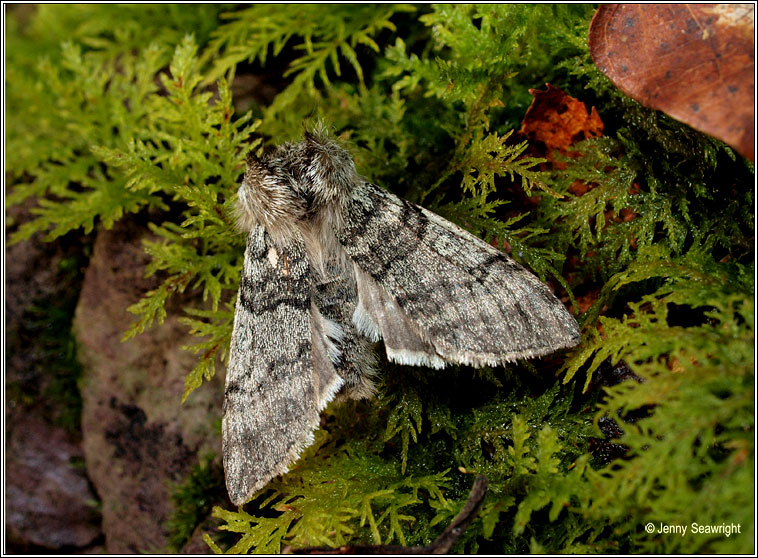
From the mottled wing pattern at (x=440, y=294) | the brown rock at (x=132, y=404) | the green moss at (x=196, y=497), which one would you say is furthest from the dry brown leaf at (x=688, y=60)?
the green moss at (x=196, y=497)

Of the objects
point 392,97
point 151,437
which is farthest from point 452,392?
point 151,437

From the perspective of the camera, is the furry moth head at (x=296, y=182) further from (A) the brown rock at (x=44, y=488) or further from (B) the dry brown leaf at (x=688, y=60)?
(A) the brown rock at (x=44, y=488)

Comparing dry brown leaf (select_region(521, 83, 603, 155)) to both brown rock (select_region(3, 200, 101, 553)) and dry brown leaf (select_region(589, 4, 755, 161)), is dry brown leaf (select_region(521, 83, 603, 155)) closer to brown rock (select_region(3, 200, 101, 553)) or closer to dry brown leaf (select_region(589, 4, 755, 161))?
dry brown leaf (select_region(589, 4, 755, 161))

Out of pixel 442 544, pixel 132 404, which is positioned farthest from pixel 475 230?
pixel 132 404

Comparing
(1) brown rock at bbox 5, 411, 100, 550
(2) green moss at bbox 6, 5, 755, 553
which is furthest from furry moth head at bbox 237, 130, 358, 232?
(1) brown rock at bbox 5, 411, 100, 550

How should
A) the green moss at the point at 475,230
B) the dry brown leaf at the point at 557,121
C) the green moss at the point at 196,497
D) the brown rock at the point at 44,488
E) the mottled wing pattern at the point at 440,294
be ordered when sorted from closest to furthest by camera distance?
the green moss at the point at 475,230
the mottled wing pattern at the point at 440,294
the dry brown leaf at the point at 557,121
the green moss at the point at 196,497
the brown rock at the point at 44,488

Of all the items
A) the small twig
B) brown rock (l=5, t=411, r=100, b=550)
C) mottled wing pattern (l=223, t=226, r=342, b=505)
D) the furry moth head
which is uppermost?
the furry moth head

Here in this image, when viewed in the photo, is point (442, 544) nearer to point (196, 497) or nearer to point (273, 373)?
point (273, 373)
